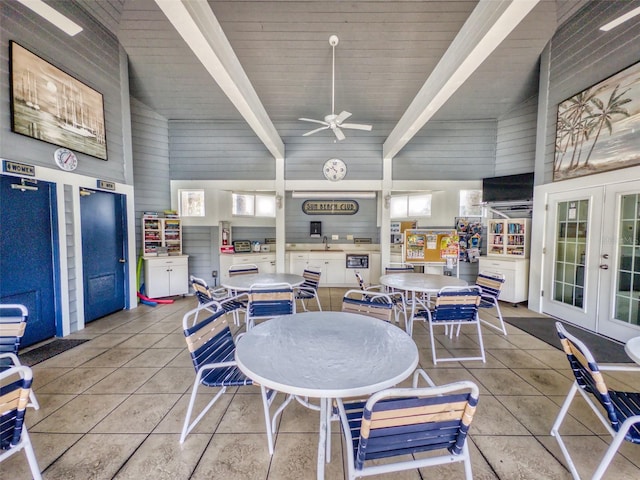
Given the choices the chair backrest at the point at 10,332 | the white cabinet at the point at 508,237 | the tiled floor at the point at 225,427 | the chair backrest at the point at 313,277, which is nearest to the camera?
the tiled floor at the point at 225,427

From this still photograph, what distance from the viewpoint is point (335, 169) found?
19.2 ft

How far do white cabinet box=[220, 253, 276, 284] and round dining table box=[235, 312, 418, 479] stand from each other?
4.13m

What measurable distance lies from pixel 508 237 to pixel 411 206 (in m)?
2.06

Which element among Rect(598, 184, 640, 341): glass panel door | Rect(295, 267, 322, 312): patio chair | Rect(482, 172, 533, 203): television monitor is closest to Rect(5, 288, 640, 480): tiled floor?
Rect(598, 184, 640, 341): glass panel door

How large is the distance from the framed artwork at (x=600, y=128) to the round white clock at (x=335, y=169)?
356cm

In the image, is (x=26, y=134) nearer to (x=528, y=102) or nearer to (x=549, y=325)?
(x=549, y=325)

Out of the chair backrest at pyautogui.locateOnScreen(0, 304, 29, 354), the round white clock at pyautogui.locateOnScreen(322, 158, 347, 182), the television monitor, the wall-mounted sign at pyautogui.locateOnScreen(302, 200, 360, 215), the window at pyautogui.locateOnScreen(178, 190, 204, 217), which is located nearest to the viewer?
the chair backrest at pyautogui.locateOnScreen(0, 304, 29, 354)

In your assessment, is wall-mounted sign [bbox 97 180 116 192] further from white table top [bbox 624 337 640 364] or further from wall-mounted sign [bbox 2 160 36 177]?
white table top [bbox 624 337 640 364]

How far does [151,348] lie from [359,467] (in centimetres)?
294

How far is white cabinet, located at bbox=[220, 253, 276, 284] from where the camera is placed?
5.84m

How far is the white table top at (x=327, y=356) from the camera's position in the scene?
1188 mm

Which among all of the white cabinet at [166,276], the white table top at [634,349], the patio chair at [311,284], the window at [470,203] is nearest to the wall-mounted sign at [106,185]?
the white cabinet at [166,276]

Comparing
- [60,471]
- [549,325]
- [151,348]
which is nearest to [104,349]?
[151,348]

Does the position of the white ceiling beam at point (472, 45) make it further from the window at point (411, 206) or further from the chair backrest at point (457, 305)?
the window at point (411, 206)
